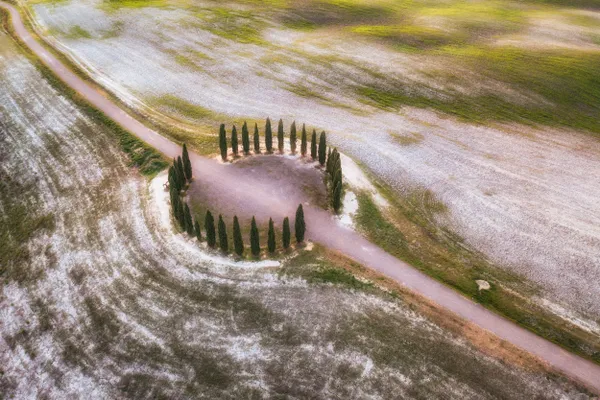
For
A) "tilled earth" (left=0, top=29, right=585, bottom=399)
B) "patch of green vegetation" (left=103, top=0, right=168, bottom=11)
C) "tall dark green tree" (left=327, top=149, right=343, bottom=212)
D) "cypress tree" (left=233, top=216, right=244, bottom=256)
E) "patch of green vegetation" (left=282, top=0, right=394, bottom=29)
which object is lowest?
"tilled earth" (left=0, top=29, right=585, bottom=399)

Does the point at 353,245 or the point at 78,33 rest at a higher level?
the point at 78,33

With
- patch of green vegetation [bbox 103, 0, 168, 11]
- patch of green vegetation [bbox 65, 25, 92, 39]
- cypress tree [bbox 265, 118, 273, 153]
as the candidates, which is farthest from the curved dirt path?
patch of green vegetation [bbox 103, 0, 168, 11]

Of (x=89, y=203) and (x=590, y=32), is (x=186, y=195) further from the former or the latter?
(x=590, y=32)

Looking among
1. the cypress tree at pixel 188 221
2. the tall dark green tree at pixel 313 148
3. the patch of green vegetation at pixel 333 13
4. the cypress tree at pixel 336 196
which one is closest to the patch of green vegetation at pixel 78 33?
the patch of green vegetation at pixel 333 13

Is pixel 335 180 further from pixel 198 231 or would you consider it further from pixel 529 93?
pixel 529 93

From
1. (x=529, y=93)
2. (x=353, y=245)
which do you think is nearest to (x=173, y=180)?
(x=353, y=245)

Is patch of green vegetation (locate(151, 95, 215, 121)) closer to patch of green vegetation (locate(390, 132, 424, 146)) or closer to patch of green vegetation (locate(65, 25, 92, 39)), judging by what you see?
patch of green vegetation (locate(390, 132, 424, 146))

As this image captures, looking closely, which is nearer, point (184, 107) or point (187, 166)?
point (187, 166)
